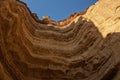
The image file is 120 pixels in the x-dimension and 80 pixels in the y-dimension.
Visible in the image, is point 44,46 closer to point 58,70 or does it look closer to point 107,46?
point 58,70

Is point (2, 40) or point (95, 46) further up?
point (95, 46)

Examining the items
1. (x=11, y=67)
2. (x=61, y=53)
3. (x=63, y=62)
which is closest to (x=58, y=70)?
(x=63, y=62)

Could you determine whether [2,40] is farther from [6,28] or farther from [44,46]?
[44,46]

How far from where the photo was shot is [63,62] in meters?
18.0

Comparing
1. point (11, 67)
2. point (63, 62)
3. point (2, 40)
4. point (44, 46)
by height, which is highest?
point (44, 46)

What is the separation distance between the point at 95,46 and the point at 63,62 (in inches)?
110

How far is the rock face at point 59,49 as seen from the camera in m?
14.8

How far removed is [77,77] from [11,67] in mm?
4204

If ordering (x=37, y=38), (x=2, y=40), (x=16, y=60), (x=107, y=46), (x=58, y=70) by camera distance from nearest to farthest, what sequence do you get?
(x=2, y=40), (x=16, y=60), (x=58, y=70), (x=107, y=46), (x=37, y=38)

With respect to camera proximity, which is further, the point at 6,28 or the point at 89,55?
the point at 89,55

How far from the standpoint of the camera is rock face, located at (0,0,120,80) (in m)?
14.8

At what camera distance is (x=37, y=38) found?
20297 millimetres

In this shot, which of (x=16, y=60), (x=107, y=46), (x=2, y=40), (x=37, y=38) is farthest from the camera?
(x=37, y=38)

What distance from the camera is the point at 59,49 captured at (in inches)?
774
